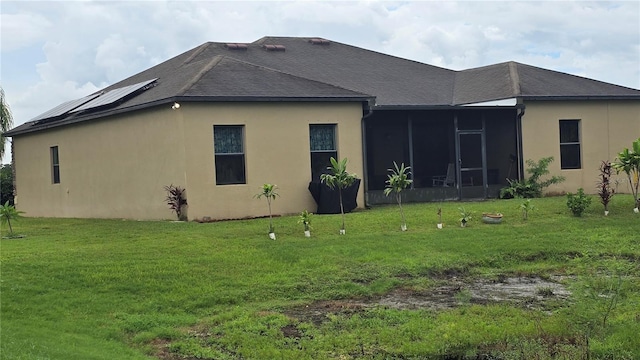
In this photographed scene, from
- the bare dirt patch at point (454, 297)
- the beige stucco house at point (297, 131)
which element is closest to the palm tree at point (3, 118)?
the beige stucco house at point (297, 131)

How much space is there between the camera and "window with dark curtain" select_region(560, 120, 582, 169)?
22.0 meters

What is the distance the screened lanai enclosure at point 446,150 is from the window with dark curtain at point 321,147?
263 centimetres

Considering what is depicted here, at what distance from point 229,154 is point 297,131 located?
75.5 inches

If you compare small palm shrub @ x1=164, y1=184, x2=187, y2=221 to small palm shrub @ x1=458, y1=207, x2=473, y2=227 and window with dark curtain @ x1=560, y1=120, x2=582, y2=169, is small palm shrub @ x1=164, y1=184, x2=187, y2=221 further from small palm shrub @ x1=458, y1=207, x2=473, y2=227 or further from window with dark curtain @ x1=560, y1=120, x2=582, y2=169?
window with dark curtain @ x1=560, y1=120, x2=582, y2=169

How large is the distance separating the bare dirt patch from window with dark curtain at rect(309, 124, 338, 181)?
25.0 feet

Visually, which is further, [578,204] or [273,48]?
[273,48]

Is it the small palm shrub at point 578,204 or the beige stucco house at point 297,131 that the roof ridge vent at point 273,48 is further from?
the small palm shrub at point 578,204

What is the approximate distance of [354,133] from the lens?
1898 cm

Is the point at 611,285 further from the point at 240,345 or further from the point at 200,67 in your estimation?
the point at 200,67

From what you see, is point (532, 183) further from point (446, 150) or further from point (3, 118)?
point (3, 118)

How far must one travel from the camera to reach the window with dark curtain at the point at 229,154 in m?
17.3

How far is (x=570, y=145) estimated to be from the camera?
72.5 ft

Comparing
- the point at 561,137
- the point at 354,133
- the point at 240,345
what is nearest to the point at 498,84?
the point at 561,137

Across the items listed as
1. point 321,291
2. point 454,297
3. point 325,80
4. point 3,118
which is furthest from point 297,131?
point 3,118
